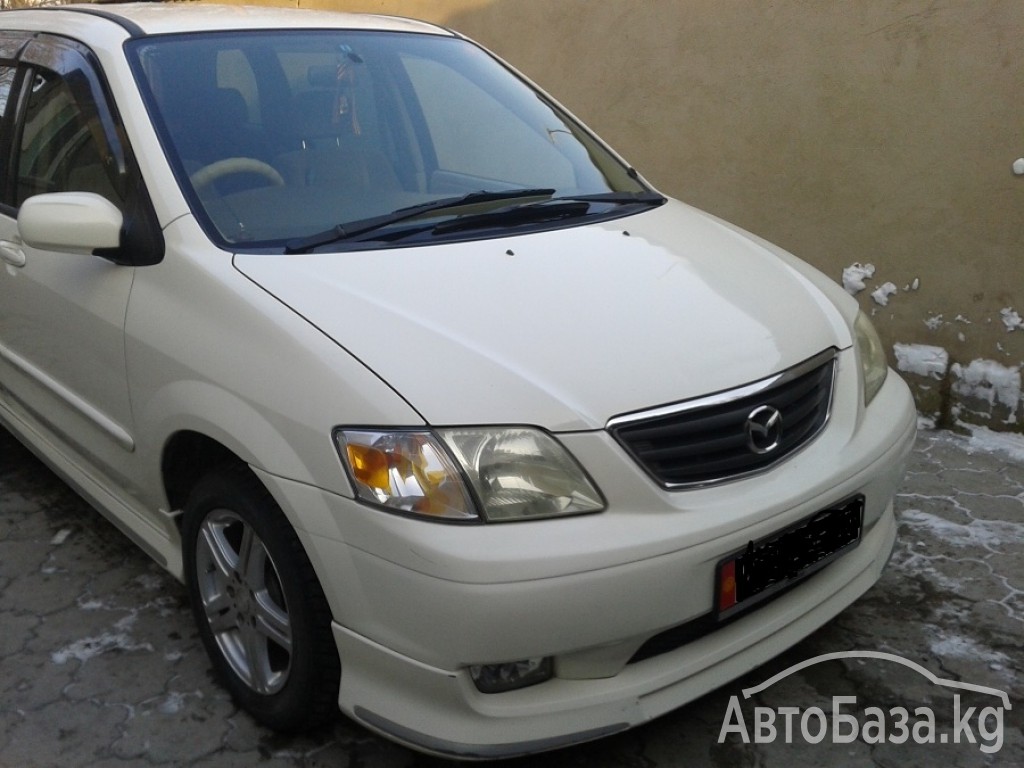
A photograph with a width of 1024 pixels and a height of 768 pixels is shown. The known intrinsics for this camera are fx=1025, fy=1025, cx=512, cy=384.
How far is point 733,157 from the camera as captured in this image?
502 cm

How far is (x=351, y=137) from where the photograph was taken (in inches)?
116

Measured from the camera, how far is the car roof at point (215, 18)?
2986 mm

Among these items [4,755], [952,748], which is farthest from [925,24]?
[4,755]

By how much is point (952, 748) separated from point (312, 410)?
67.2 inches

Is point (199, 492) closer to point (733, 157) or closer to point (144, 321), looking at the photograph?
point (144, 321)

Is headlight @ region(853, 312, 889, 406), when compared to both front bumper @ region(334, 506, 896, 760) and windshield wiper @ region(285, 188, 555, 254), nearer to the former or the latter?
front bumper @ region(334, 506, 896, 760)

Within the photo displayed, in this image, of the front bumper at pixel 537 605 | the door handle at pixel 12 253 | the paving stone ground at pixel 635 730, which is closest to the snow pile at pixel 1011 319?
the paving stone ground at pixel 635 730

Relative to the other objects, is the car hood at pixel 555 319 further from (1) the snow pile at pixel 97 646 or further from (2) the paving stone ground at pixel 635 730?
(1) the snow pile at pixel 97 646

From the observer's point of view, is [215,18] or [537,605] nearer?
[537,605]

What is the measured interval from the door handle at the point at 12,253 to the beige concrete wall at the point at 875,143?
3.24m

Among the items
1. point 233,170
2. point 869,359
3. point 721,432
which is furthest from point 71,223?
point 869,359

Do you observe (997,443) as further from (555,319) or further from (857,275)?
(555,319)

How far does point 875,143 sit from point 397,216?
272 centimetres

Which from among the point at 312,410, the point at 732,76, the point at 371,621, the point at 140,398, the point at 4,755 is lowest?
the point at 4,755
